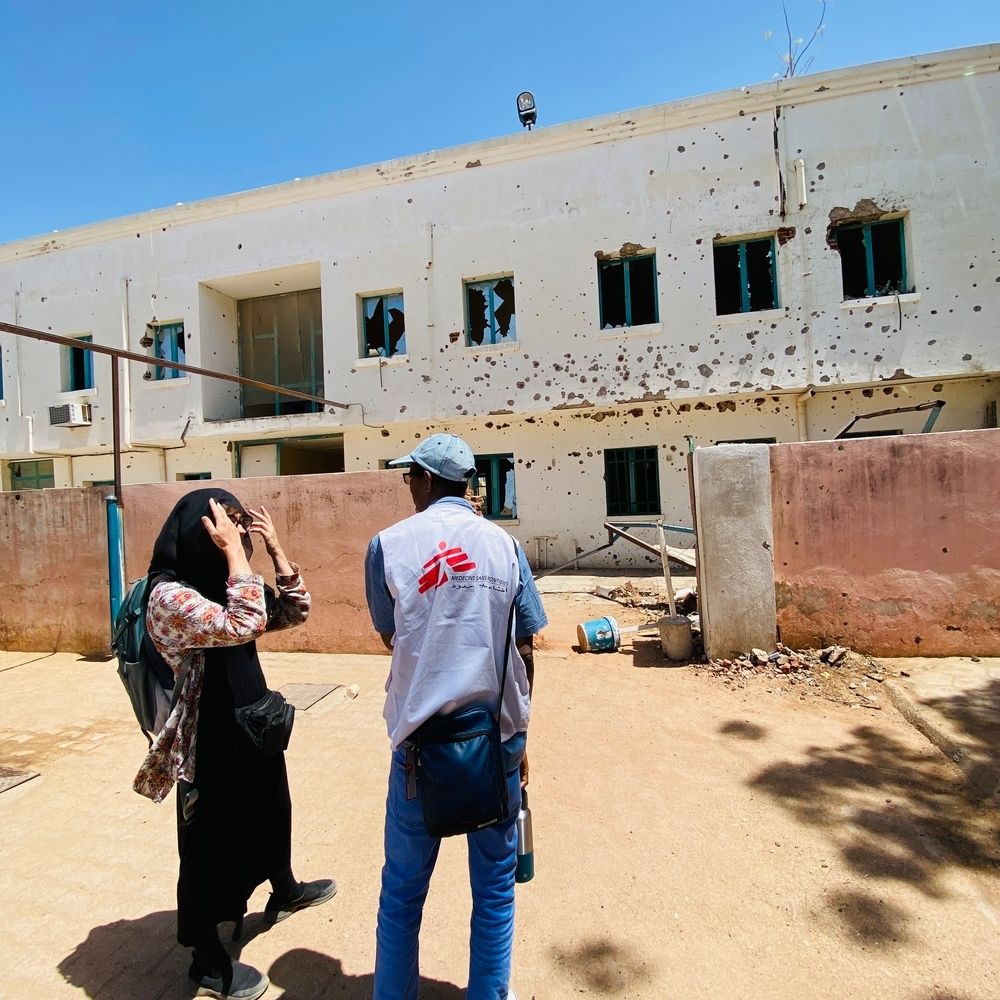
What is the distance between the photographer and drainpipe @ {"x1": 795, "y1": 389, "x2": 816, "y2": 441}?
34.4 feet

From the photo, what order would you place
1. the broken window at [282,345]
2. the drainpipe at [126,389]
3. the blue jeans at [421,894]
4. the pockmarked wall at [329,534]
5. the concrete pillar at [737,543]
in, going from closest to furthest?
1. the blue jeans at [421,894]
2. the concrete pillar at [737,543]
3. the pockmarked wall at [329,534]
4. the drainpipe at [126,389]
5. the broken window at [282,345]

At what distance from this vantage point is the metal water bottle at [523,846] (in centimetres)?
173

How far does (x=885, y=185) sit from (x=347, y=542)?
10.6m

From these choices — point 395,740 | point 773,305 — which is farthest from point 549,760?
point 773,305

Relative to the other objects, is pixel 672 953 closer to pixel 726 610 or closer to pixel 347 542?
pixel 726 610

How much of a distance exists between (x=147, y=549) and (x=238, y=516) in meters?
4.95

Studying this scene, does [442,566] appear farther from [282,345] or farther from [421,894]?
[282,345]

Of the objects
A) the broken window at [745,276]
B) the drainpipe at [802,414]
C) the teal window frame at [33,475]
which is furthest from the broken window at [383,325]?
the teal window frame at [33,475]

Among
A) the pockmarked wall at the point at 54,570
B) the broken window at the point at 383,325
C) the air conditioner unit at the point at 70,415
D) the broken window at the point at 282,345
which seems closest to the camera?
the pockmarked wall at the point at 54,570

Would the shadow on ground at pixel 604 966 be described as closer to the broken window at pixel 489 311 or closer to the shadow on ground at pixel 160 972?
the shadow on ground at pixel 160 972

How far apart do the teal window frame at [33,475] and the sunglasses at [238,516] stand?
52.9 ft

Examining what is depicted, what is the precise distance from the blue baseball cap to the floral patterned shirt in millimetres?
644

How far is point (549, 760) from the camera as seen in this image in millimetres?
3541

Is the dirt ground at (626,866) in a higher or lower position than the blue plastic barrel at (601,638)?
lower
